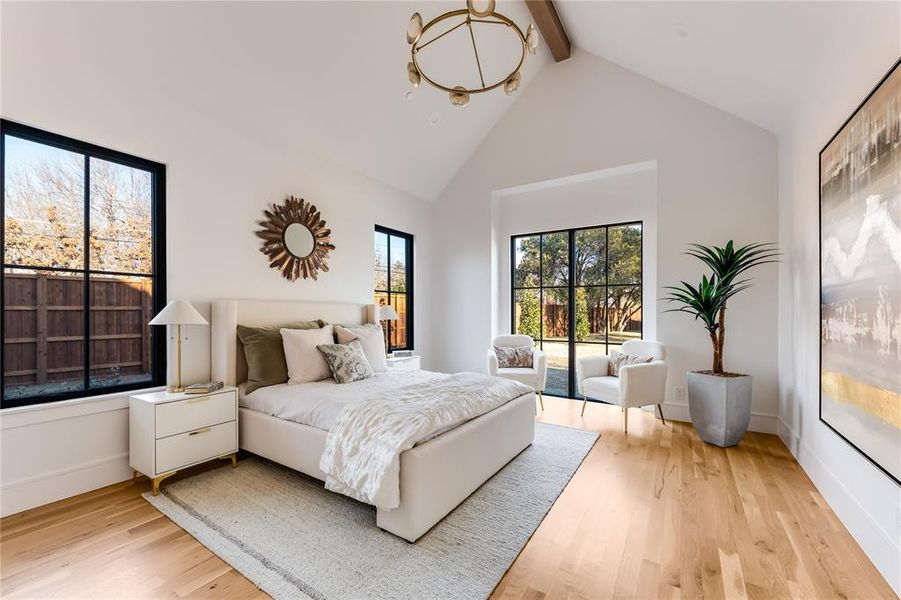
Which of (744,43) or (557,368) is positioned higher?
(744,43)

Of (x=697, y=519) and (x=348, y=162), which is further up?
(x=348, y=162)

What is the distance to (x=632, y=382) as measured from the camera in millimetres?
3537

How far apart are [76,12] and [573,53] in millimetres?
4498

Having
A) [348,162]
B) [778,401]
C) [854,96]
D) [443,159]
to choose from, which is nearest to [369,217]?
[348,162]

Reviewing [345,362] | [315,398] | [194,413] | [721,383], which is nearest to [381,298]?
[345,362]

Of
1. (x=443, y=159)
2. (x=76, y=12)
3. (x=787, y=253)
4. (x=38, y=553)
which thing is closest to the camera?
(x=38, y=553)

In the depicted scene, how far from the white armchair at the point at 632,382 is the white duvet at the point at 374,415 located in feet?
3.97

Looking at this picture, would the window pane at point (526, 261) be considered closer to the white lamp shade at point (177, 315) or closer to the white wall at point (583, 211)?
the white wall at point (583, 211)

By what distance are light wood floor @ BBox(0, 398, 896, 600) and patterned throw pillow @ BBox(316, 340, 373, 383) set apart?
1.37m

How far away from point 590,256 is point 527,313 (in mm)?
1127

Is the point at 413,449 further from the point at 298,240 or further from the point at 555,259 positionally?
the point at 555,259

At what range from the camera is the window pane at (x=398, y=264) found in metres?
5.13

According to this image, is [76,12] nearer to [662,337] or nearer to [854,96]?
[854,96]

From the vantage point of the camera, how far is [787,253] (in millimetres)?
3293
